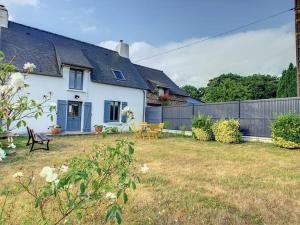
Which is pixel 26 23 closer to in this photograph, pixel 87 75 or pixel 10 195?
pixel 87 75

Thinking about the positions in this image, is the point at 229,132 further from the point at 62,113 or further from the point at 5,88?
the point at 5,88

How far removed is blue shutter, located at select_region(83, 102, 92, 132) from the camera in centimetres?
1453

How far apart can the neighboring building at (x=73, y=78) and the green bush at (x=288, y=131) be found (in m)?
10.6

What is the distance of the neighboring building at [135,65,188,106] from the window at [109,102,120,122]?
3.70 metres

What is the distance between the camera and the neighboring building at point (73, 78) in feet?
42.0

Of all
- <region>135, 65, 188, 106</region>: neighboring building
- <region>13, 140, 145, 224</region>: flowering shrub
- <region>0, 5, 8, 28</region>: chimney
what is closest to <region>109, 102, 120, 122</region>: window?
<region>135, 65, 188, 106</region>: neighboring building

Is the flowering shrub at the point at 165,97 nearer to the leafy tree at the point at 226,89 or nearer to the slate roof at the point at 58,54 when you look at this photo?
the slate roof at the point at 58,54

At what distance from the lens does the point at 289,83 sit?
63.4 feet

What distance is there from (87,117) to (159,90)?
26.6 feet

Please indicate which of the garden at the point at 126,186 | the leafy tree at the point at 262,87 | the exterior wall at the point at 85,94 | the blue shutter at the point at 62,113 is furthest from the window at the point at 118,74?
the leafy tree at the point at 262,87

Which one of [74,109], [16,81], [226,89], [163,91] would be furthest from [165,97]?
[226,89]

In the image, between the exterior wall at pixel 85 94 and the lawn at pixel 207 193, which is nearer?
the lawn at pixel 207 193

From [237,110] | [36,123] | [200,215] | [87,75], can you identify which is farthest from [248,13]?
[36,123]

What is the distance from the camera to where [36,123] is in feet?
41.1
